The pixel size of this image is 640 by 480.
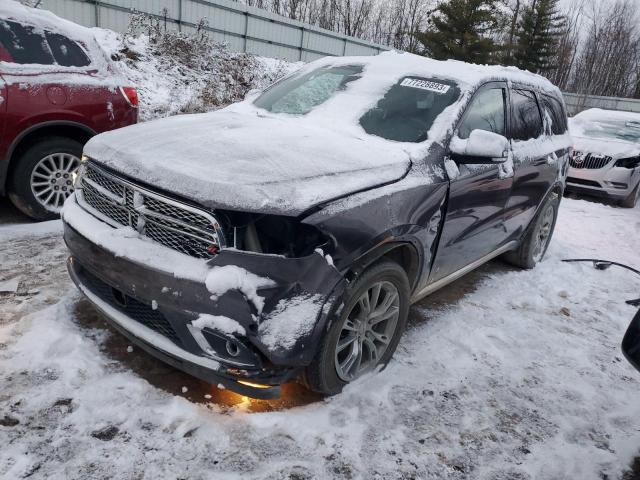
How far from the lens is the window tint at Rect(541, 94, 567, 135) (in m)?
4.94

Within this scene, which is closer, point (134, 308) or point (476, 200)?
point (134, 308)

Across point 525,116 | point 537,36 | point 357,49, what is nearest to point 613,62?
point 537,36

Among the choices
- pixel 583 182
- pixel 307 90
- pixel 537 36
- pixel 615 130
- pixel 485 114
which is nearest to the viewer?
pixel 485 114

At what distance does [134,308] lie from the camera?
8.10 feet

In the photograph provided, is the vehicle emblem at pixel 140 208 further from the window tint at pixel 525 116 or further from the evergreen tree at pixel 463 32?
the evergreen tree at pixel 463 32

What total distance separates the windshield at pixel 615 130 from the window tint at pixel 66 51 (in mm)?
9691

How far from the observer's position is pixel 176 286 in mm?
2180

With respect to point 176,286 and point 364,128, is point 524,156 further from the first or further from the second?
point 176,286

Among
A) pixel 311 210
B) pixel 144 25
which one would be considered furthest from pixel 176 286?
pixel 144 25

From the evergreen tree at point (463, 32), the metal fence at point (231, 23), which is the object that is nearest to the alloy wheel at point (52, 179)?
the metal fence at point (231, 23)

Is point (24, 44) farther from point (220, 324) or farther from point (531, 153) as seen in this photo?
point (531, 153)

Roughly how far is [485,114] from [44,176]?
407 centimetres

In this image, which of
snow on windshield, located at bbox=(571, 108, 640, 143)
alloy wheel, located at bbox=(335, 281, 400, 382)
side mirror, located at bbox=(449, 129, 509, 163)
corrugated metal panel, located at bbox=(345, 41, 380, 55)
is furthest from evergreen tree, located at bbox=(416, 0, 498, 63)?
alloy wheel, located at bbox=(335, 281, 400, 382)

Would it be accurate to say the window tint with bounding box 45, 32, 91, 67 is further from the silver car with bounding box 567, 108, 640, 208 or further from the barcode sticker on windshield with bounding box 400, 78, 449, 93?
the silver car with bounding box 567, 108, 640, 208
